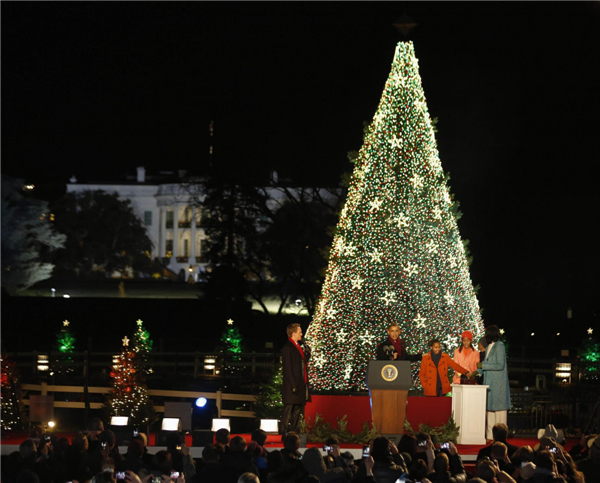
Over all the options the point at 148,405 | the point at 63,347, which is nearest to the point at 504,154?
the point at 63,347

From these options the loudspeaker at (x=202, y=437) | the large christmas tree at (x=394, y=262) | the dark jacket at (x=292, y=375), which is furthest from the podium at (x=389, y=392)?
the large christmas tree at (x=394, y=262)

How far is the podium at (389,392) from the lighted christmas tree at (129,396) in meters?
4.90

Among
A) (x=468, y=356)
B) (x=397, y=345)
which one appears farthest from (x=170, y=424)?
(x=468, y=356)

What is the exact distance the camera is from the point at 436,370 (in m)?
14.9

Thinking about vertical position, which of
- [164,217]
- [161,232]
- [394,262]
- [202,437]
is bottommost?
[202,437]

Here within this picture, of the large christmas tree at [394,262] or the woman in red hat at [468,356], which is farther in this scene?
the large christmas tree at [394,262]

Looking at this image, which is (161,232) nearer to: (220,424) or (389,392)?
(389,392)

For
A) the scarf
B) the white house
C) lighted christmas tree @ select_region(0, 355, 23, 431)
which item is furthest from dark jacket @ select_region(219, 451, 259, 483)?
the white house

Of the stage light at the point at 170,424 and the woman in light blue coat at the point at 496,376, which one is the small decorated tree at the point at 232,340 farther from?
the stage light at the point at 170,424

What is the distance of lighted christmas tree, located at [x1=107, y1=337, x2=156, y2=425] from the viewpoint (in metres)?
17.1

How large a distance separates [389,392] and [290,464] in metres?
5.79

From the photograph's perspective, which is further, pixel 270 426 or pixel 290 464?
pixel 270 426

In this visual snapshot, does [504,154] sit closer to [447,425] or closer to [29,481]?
[447,425]

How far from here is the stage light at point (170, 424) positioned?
12.9 meters
